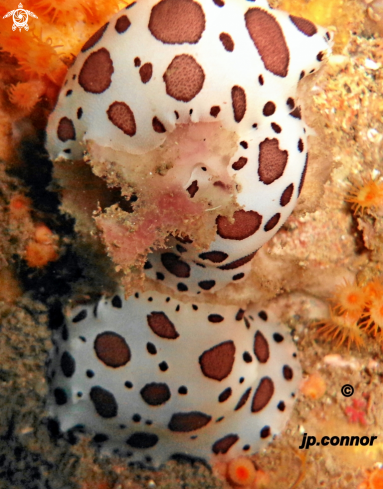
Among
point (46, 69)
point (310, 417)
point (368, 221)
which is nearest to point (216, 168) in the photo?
point (46, 69)

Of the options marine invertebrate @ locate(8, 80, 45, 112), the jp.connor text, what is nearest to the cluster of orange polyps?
the jp.connor text

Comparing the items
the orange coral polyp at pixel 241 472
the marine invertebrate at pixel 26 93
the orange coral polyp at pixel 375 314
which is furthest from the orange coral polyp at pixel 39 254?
the orange coral polyp at pixel 375 314

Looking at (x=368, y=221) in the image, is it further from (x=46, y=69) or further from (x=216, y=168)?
(x=46, y=69)

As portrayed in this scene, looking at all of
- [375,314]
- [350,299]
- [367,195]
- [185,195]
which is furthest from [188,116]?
[375,314]

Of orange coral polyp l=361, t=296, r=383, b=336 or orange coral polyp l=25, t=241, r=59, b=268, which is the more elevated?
orange coral polyp l=25, t=241, r=59, b=268

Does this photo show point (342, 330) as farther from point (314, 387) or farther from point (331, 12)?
point (331, 12)

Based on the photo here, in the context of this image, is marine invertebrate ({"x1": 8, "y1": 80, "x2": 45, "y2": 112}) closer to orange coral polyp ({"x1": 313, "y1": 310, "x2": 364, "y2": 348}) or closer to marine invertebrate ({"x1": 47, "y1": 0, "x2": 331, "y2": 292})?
marine invertebrate ({"x1": 47, "y1": 0, "x2": 331, "y2": 292})
